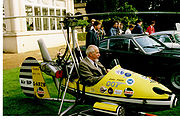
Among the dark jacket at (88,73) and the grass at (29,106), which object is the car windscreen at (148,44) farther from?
the dark jacket at (88,73)

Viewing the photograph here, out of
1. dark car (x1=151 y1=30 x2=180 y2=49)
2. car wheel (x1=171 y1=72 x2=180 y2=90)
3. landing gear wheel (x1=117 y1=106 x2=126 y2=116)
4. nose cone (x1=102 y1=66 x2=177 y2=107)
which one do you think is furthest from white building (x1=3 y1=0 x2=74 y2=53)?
landing gear wheel (x1=117 y1=106 x2=126 y2=116)

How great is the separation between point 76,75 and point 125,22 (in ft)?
67.2

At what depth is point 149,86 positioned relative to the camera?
3311mm

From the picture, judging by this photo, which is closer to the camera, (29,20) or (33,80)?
(33,80)

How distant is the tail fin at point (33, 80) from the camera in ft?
15.1

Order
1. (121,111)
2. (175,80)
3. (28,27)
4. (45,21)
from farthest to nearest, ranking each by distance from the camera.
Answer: (45,21)
(28,27)
(175,80)
(121,111)

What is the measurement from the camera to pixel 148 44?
658cm

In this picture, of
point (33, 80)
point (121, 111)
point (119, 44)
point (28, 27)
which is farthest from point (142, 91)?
point (28, 27)

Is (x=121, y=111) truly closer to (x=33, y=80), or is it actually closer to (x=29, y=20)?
(x=33, y=80)

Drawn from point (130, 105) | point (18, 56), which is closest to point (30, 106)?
point (130, 105)

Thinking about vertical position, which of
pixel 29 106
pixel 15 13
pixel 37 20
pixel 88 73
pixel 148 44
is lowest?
pixel 29 106

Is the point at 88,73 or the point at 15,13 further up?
the point at 15,13

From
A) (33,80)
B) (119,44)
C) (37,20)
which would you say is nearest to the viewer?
(33,80)

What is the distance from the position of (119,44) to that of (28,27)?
991 centimetres
